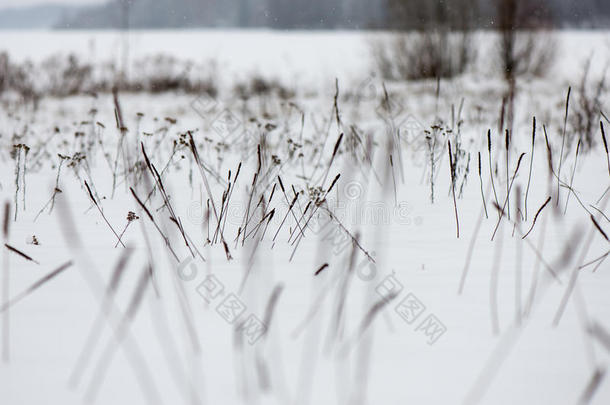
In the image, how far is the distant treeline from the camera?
1197 centimetres

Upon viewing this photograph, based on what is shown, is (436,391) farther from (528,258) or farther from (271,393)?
(528,258)

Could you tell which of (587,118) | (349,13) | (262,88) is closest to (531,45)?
(262,88)

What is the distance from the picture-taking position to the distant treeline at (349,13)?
1197 cm

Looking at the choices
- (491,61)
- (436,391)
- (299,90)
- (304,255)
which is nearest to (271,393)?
(436,391)

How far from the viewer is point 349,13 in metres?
40.2

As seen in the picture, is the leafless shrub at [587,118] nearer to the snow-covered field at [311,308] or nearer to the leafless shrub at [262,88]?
the snow-covered field at [311,308]

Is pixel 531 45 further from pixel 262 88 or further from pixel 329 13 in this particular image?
pixel 329 13

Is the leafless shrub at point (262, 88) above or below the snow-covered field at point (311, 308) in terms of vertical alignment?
above

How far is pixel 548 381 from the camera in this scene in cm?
107

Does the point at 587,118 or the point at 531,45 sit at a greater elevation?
the point at 531,45

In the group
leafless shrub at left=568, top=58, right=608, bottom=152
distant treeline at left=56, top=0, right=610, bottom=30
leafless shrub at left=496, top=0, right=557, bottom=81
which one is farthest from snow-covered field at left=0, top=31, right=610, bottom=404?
leafless shrub at left=496, top=0, right=557, bottom=81

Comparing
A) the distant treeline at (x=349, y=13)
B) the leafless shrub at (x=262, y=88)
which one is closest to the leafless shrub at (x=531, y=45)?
the distant treeline at (x=349, y=13)

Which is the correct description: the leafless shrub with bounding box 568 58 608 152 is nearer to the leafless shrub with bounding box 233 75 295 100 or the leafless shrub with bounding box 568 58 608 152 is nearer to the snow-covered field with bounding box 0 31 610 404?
the snow-covered field with bounding box 0 31 610 404

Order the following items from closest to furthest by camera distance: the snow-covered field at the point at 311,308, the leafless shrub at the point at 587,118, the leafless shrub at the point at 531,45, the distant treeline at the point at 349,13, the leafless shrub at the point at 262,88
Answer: the snow-covered field at the point at 311,308 → the leafless shrub at the point at 587,118 → the leafless shrub at the point at 262,88 → the distant treeline at the point at 349,13 → the leafless shrub at the point at 531,45
